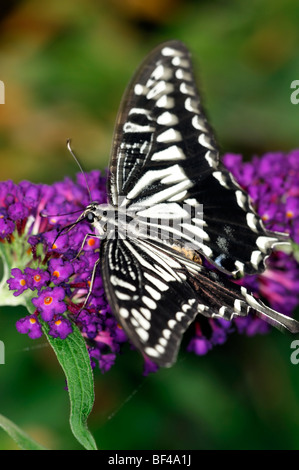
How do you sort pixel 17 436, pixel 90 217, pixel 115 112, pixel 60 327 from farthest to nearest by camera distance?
pixel 115 112 → pixel 90 217 → pixel 60 327 → pixel 17 436

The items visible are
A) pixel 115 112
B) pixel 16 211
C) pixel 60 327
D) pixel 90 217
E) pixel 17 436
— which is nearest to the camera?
pixel 17 436

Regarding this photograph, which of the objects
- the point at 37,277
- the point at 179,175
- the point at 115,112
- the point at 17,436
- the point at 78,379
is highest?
the point at 115,112

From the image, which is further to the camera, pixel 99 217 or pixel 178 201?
pixel 178 201

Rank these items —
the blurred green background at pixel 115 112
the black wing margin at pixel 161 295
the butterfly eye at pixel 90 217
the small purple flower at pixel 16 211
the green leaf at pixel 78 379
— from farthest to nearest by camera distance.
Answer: the blurred green background at pixel 115 112
the small purple flower at pixel 16 211
the butterfly eye at pixel 90 217
the green leaf at pixel 78 379
the black wing margin at pixel 161 295

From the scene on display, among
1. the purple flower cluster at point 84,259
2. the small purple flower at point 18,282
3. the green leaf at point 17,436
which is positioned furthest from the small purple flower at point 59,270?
the green leaf at point 17,436

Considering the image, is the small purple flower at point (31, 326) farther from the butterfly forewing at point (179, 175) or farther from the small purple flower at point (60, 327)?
the butterfly forewing at point (179, 175)

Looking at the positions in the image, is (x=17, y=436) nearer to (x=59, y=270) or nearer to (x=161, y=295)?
(x=59, y=270)

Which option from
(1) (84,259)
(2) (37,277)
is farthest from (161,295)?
(2) (37,277)
